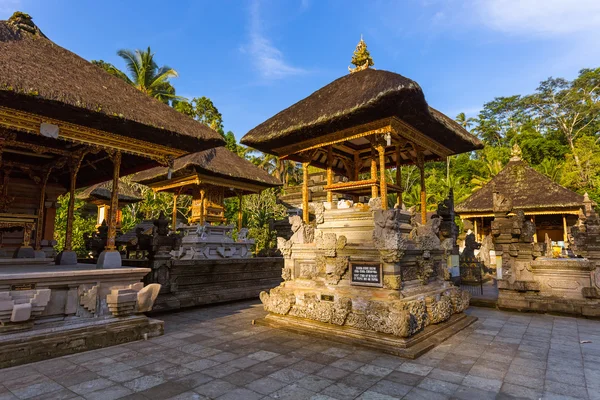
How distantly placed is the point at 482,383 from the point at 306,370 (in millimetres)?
2388

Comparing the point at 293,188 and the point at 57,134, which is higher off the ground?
the point at 293,188

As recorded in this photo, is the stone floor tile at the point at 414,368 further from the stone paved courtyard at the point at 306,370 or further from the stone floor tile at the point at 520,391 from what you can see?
the stone floor tile at the point at 520,391

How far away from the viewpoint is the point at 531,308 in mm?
9523

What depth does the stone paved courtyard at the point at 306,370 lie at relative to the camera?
412cm

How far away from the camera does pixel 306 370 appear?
491 centimetres

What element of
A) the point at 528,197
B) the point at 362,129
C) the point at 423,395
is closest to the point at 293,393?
the point at 423,395

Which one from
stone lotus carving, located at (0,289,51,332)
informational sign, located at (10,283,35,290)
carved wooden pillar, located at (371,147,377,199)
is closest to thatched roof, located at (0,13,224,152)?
informational sign, located at (10,283,35,290)

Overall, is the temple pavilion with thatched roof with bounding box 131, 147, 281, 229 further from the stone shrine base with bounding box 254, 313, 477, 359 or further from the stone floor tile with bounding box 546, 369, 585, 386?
the stone floor tile with bounding box 546, 369, 585, 386

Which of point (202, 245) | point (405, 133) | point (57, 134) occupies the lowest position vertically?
point (202, 245)

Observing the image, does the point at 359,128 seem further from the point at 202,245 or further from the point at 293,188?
the point at 293,188

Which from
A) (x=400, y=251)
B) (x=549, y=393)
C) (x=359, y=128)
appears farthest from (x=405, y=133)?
(x=549, y=393)

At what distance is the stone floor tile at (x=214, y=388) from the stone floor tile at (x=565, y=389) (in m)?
4.07

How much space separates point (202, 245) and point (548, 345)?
11848 millimetres

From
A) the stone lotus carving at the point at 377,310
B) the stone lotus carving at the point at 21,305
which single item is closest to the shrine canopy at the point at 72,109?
Answer: the stone lotus carving at the point at 21,305
